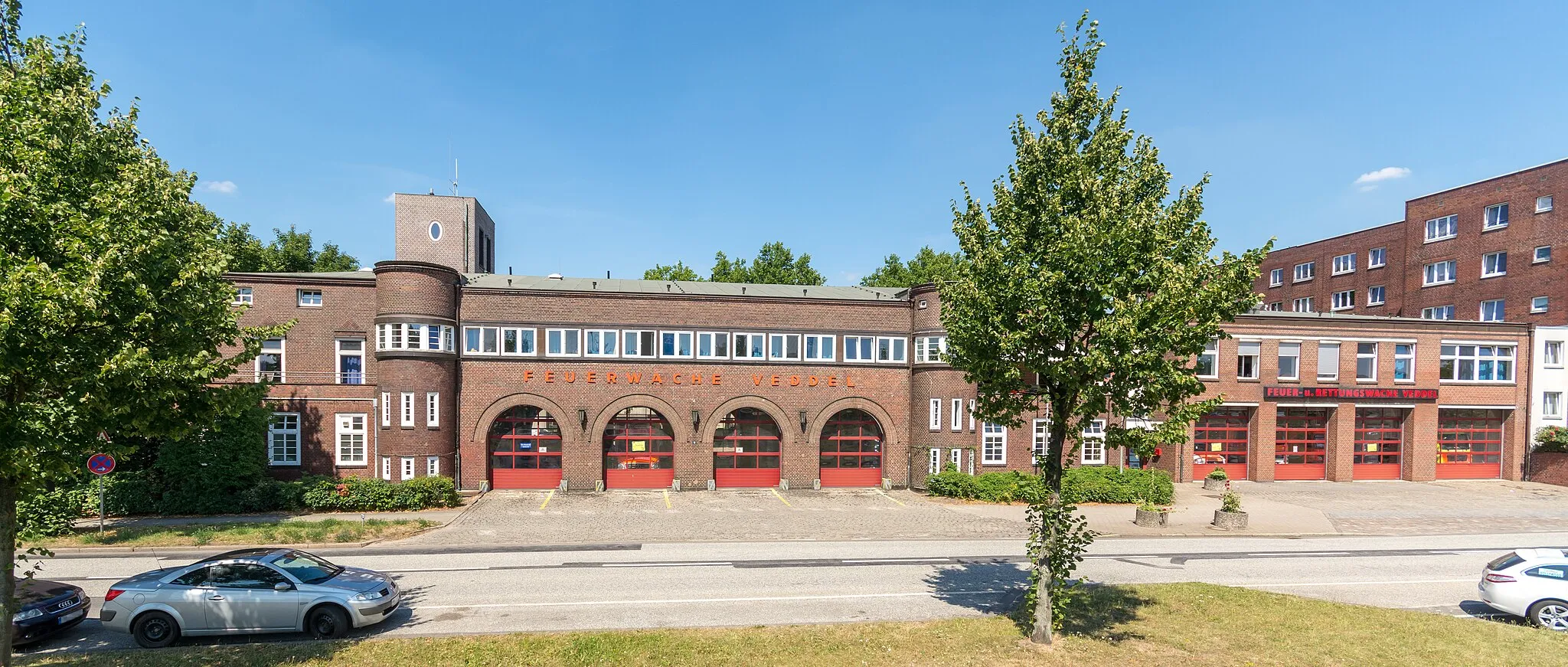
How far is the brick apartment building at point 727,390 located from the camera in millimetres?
26812

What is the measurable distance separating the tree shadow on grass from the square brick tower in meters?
30.6

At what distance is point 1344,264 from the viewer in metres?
48.3

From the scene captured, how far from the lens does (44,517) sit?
19.4m

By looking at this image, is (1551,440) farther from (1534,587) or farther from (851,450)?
(851,450)

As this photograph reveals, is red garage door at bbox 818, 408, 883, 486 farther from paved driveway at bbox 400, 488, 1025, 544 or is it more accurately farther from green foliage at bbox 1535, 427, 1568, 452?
green foliage at bbox 1535, 427, 1568, 452

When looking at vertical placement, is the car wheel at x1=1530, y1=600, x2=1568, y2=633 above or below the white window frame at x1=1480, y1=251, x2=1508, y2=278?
below

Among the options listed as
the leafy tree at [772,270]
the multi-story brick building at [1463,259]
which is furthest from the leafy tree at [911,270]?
the multi-story brick building at [1463,259]

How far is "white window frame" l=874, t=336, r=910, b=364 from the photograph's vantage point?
30.7m

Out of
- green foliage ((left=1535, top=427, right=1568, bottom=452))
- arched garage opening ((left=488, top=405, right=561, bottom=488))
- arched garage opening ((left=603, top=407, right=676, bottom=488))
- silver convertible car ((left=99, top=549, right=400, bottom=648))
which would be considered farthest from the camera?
green foliage ((left=1535, top=427, right=1568, bottom=452))

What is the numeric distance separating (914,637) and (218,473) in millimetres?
23778

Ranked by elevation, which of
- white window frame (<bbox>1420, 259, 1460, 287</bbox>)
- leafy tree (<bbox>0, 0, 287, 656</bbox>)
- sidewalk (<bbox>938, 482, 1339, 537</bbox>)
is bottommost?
sidewalk (<bbox>938, 482, 1339, 537</bbox>)

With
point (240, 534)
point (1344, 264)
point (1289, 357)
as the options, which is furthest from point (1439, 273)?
point (240, 534)

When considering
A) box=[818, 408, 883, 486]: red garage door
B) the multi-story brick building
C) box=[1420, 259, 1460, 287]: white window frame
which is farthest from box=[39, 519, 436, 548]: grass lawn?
box=[1420, 259, 1460, 287]: white window frame

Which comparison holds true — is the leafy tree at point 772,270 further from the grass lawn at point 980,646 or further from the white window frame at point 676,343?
the grass lawn at point 980,646
